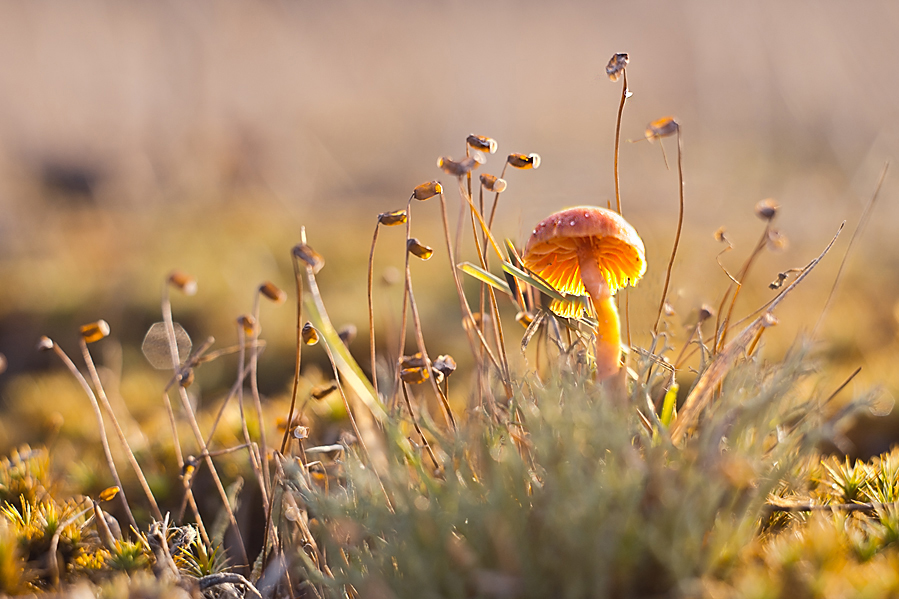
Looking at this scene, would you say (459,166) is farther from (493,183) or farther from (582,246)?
(582,246)

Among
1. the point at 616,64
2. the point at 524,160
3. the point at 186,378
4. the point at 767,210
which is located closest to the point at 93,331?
the point at 186,378

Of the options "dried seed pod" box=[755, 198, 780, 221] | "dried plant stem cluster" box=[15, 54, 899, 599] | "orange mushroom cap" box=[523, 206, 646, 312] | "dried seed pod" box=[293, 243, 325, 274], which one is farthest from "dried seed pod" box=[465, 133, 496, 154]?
"dried seed pod" box=[755, 198, 780, 221]

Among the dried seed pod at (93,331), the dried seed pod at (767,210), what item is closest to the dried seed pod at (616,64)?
the dried seed pod at (767,210)

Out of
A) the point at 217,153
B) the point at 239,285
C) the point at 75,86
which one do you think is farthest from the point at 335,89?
the point at 239,285

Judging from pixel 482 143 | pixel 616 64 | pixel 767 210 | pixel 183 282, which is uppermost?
pixel 616 64

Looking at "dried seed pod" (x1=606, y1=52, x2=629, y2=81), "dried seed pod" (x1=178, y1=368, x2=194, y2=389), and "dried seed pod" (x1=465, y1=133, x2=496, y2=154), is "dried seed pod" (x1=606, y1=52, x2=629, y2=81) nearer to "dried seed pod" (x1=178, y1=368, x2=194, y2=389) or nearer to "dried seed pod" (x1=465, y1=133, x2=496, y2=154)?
"dried seed pod" (x1=465, y1=133, x2=496, y2=154)

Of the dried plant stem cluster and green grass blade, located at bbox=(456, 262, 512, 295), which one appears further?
green grass blade, located at bbox=(456, 262, 512, 295)

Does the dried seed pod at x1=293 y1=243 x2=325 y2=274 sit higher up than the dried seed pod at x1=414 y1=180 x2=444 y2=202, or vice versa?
the dried seed pod at x1=414 y1=180 x2=444 y2=202
